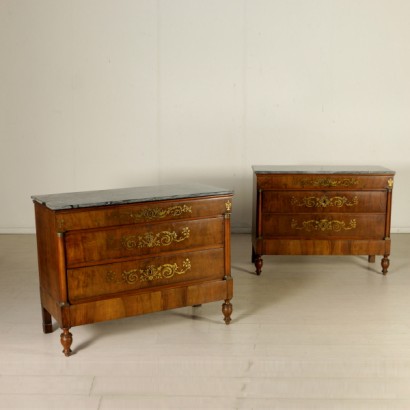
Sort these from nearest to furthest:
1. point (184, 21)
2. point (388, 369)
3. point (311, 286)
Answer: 1. point (388, 369)
2. point (311, 286)
3. point (184, 21)

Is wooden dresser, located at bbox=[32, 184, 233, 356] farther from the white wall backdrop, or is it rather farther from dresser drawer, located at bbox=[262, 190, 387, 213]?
the white wall backdrop

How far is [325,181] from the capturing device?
4.32m

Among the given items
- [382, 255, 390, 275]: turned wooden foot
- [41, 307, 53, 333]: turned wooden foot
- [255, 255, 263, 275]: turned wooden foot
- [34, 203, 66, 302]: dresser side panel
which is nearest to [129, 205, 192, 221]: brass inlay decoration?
[34, 203, 66, 302]: dresser side panel

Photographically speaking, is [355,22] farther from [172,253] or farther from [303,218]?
[172,253]

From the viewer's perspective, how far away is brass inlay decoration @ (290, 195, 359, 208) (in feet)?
14.3

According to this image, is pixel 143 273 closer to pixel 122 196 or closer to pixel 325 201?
pixel 122 196

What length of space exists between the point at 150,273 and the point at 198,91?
10.2 ft

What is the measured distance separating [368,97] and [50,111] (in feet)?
10.9

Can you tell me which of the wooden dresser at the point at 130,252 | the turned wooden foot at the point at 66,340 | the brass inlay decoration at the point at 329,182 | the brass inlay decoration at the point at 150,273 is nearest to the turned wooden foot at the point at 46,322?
the wooden dresser at the point at 130,252

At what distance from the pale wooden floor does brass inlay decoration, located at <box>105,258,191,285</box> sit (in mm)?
357

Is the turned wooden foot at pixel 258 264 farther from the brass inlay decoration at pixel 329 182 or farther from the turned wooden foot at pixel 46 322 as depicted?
the turned wooden foot at pixel 46 322

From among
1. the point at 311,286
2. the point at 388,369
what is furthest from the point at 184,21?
the point at 388,369

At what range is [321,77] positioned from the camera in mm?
5812

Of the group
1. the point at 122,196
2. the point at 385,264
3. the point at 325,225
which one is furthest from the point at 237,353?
the point at 385,264
